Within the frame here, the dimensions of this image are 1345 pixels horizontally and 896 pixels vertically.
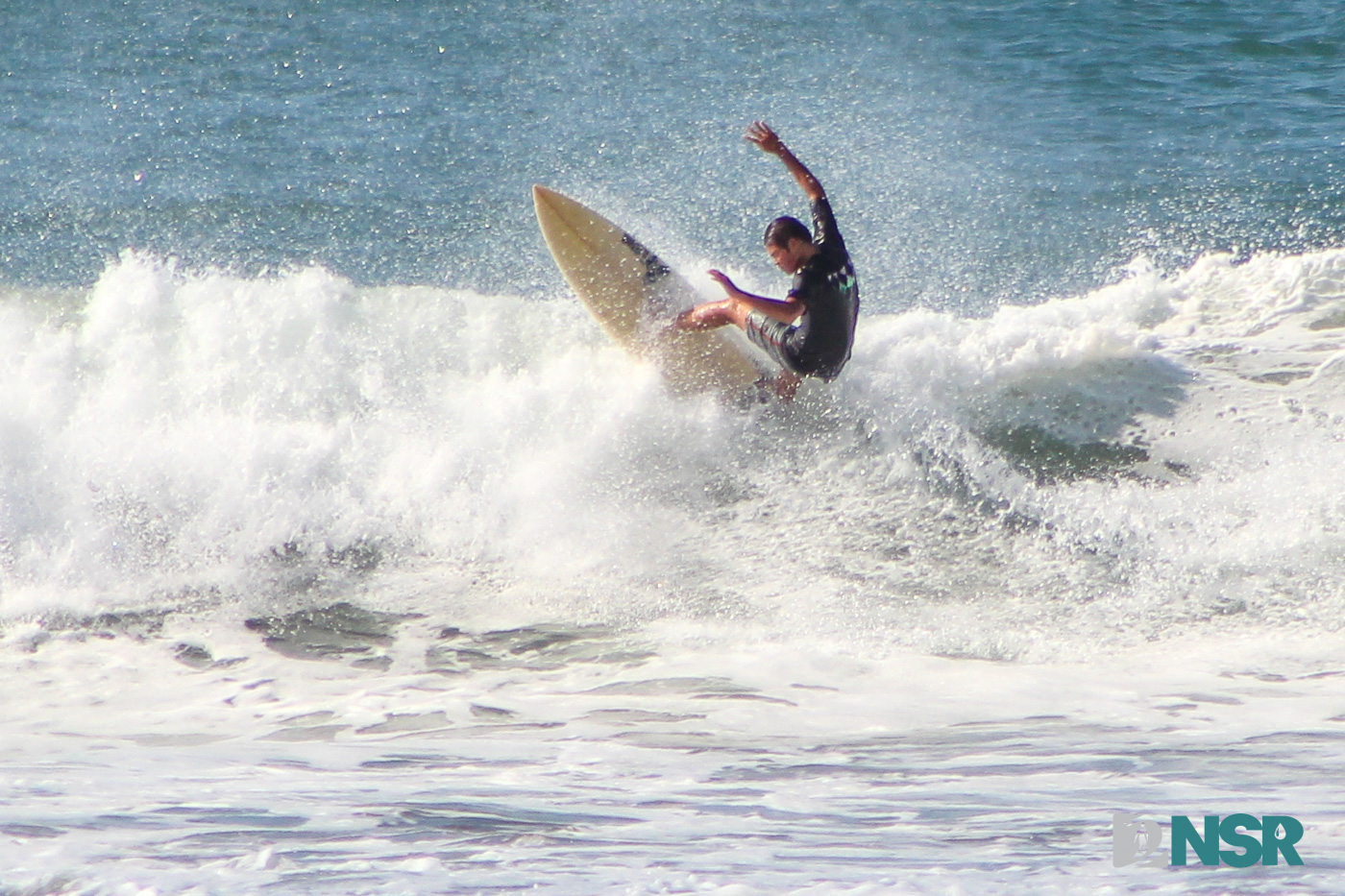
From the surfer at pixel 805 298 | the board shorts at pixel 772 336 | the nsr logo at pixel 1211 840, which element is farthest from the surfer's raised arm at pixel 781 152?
the nsr logo at pixel 1211 840

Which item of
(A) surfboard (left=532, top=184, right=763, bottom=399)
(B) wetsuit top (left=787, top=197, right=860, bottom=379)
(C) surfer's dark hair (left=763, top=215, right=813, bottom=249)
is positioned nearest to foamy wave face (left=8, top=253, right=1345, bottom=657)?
(A) surfboard (left=532, top=184, right=763, bottom=399)

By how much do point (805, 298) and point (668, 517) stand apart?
1.41 m

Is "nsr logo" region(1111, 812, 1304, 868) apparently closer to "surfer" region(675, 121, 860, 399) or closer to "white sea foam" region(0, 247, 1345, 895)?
"white sea foam" region(0, 247, 1345, 895)

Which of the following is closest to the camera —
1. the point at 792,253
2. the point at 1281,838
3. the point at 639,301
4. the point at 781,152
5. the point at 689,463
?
the point at 1281,838

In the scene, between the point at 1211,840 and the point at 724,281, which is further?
the point at 724,281

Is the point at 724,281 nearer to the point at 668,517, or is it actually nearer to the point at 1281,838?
the point at 668,517

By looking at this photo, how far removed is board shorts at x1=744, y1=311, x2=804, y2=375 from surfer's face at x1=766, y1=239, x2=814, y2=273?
33 cm

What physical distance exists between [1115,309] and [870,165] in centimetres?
415

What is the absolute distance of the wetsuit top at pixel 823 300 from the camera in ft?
20.5

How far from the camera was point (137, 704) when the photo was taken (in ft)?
17.0

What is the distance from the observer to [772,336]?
6.51 meters

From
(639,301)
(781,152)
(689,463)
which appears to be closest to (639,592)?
(689,463)

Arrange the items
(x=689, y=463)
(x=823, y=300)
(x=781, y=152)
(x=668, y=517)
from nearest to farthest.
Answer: (x=781, y=152)
(x=823, y=300)
(x=668, y=517)
(x=689, y=463)

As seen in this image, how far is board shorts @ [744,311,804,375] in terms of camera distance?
21.2 ft
